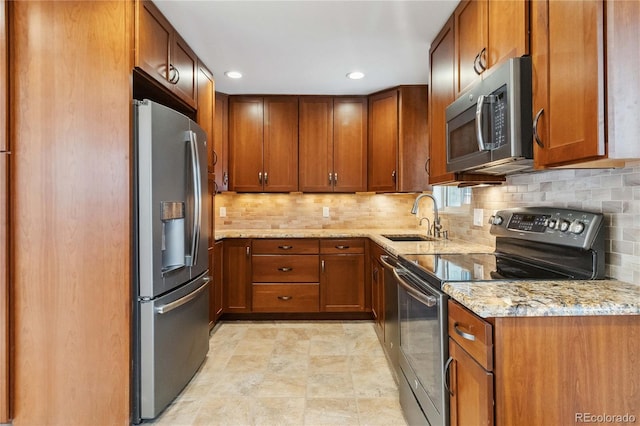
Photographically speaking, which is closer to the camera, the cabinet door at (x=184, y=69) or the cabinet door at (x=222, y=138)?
the cabinet door at (x=184, y=69)

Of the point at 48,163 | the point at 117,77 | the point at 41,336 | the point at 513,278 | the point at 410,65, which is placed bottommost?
the point at 41,336

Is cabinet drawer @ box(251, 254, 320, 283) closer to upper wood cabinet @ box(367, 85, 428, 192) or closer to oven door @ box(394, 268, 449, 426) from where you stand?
upper wood cabinet @ box(367, 85, 428, 192)

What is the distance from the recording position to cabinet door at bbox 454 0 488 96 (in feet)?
5.40

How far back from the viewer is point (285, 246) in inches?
129

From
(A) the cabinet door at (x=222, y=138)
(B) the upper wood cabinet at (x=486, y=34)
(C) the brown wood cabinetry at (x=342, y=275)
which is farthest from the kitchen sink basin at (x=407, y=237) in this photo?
(A) the cabinet door at (x=222, y=138)

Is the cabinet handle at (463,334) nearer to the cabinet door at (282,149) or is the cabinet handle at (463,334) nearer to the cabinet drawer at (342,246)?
the cabinet drawer at (342,246)

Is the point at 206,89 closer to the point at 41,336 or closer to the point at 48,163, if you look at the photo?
the point at 48,163

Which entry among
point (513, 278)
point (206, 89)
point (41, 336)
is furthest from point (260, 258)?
point (513, 278)

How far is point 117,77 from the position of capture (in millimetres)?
1648

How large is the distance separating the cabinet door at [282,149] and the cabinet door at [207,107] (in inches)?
31.3

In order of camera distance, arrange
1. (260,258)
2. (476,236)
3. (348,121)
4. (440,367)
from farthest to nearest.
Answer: (348,121), (260,258), (476,236), (440,367)

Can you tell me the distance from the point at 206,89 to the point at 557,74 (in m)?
2.42

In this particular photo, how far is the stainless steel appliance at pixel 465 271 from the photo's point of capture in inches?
49.5

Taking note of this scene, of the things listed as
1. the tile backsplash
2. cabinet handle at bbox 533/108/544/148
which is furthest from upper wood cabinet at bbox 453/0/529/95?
the tile backsplash
